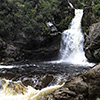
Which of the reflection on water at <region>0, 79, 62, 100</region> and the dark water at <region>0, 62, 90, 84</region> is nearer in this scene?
the reflection on water at <region>0, 79, 62, 100</region>

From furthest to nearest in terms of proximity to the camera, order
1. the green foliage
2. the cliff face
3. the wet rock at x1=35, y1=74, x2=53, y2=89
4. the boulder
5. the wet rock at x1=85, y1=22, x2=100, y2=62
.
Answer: the green foliage, the cliff face, the wet rock at x1=85, y1=22, x2=100, y2=62, the wet rock at x1=35, y1=74, x2=53, y2=89, the boulder

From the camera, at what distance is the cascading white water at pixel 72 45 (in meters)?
17.2

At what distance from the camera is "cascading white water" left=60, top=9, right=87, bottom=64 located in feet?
56.4

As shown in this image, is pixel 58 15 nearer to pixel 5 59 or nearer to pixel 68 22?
pixel 68 22

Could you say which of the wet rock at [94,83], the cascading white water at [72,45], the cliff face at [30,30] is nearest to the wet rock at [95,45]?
the cascading white water at [72,45]

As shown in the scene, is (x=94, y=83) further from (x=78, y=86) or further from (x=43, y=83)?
(x=43, y=83)

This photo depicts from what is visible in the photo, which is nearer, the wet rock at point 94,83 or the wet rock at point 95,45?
the wet rock at point 94,83

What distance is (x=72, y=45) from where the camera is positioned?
18.0 metres

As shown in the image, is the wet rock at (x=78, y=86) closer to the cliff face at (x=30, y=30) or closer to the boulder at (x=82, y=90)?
the boulder at (x=82, y=90)

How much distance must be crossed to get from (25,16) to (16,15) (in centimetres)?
153

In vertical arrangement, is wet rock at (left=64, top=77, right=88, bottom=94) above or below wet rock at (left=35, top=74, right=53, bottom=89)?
above

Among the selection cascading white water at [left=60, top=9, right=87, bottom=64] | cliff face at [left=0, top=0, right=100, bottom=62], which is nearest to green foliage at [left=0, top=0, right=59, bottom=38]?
cliff face at [left=0, top=0, right=100, bottom=62]

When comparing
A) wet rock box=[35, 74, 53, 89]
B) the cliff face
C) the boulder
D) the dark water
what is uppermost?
the cliff face

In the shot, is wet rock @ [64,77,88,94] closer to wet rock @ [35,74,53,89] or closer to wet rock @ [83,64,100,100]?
wet rock @ [83,64,100,100]
